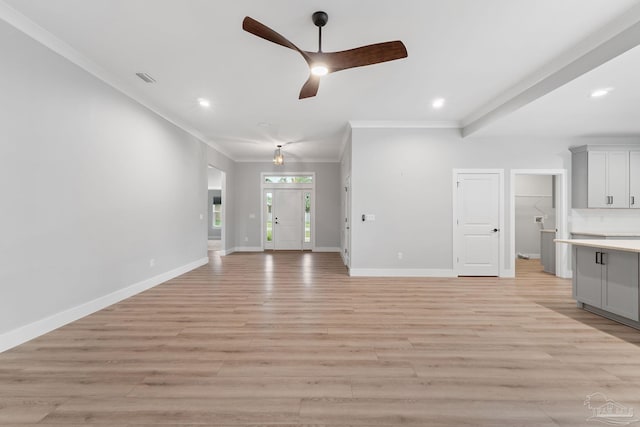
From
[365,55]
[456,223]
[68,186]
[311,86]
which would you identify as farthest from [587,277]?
[68,186]

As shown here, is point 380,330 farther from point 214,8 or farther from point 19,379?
point 214,8

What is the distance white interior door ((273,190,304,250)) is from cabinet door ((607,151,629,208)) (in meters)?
7.01

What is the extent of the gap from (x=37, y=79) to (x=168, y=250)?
117 inches

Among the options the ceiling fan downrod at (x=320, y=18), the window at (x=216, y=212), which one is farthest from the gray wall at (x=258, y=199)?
the ceiling fan downrod at (x=320, y=18)

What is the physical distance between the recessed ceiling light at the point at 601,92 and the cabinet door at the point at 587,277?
1821 millimetres

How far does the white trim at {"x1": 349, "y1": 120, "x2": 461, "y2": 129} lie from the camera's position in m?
5.28

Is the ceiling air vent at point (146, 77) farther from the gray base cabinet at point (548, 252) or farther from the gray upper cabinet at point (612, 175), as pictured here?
the gray base cabinet at point (548, 252)

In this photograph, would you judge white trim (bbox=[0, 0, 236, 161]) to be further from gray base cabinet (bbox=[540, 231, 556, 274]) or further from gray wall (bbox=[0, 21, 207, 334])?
gray base cabinet (bbox=[540, 231, 556, 274])

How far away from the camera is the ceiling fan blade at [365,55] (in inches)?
89.7

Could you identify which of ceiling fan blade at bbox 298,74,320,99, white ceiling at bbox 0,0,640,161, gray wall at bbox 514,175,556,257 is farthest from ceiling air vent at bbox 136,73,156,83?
gray wall at bbox 514,175,556,257

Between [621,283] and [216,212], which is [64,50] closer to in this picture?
[621,283]

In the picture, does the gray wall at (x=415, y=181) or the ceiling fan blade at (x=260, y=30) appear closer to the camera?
the ceiling fan blade at (x=260, y=30)

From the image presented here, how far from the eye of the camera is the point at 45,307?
2758 millimetres

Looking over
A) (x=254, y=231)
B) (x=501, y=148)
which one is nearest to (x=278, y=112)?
(x=501, y=148)
